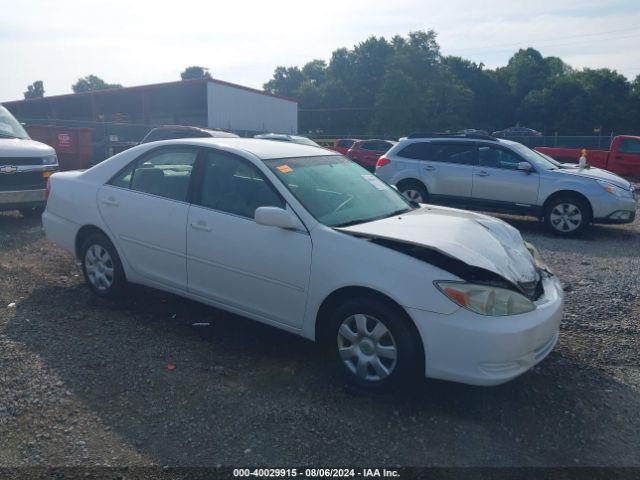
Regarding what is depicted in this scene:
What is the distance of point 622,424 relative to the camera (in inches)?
140

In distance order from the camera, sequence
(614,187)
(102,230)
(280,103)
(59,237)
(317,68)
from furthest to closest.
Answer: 1. (317,68)
2. (280,103)
3. (614,187)
4. (59,237)
5. (102,230)

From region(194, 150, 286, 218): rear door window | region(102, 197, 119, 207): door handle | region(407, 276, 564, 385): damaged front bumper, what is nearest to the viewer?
region(407, 276, 564, 385): damaged front bumper

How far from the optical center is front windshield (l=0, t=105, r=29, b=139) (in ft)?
31.9

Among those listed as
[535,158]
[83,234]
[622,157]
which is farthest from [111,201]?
[622,157]

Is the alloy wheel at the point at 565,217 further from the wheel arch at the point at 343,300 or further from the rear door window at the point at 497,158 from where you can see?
the wheel arch at the point at 343,300

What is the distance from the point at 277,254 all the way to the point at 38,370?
1932 millimetres

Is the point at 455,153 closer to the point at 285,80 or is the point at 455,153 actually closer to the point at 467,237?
the point at 467,237

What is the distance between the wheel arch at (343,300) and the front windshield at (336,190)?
53 cm

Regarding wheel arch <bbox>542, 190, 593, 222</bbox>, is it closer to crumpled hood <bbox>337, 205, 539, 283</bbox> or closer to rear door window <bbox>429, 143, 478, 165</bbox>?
rear door window <bbox>429, 143, 478, 165</bbox>

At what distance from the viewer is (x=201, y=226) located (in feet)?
14.9

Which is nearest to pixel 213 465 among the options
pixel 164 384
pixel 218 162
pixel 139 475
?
pixel 139 475

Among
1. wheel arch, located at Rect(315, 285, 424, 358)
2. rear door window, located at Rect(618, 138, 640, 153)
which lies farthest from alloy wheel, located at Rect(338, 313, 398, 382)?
rear door window, located at Rect(618, 138, 640, 153)

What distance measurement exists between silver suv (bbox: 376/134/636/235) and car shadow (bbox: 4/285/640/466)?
517 centimetres

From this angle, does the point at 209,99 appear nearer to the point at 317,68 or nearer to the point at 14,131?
the point at 14,131
